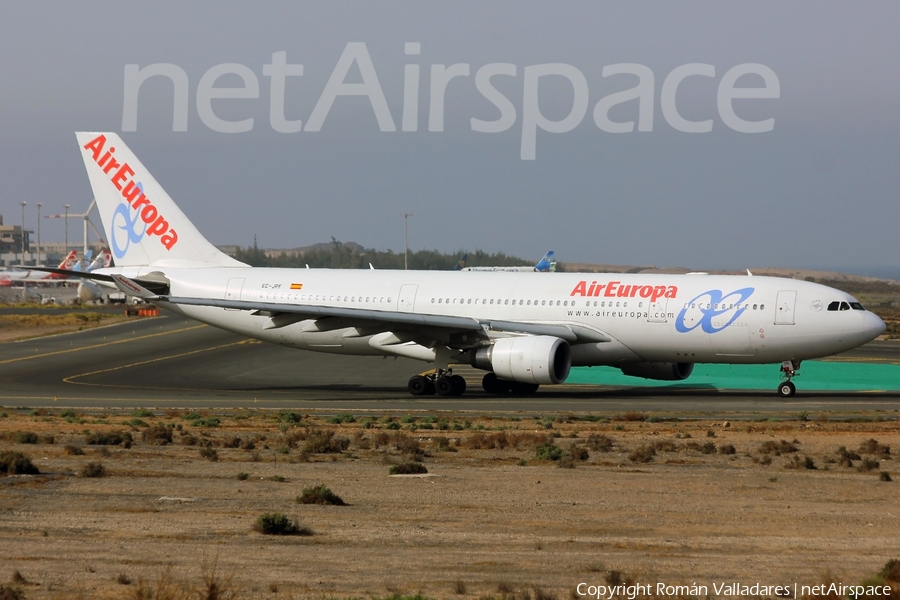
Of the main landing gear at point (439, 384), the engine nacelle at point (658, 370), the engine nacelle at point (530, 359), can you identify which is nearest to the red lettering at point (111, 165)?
the main landing gear at point (439, 384)

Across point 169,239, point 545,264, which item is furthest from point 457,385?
point 545,264

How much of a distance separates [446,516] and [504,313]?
20494 millimetres

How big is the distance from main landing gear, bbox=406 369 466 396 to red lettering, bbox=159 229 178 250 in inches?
449

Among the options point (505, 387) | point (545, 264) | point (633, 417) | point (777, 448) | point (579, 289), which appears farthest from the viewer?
point (545, 264)

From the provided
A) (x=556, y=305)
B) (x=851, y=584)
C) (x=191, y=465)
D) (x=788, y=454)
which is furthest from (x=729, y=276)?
(x=851, y=584)

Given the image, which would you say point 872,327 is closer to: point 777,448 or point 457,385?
point 777,448

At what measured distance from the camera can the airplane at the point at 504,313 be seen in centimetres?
3238

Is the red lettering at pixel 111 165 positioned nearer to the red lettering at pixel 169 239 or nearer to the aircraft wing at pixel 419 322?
the red lettering at pixel 169 239

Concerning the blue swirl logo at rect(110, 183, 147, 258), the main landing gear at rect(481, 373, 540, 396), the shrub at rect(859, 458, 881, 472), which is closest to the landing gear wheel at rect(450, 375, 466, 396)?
the main landing gear at rect(481, 373, 540, 396)

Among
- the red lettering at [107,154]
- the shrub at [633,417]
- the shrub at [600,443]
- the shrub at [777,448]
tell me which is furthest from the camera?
the red lettering at [107,154]

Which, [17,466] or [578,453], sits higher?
[578,453]

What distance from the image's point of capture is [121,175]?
41.0m

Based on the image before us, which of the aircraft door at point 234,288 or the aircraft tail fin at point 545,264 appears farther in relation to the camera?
the aircraft tail fin at point 545,264

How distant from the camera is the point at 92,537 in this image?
1298 centimetres
